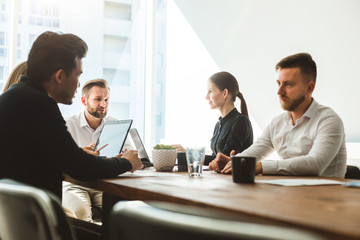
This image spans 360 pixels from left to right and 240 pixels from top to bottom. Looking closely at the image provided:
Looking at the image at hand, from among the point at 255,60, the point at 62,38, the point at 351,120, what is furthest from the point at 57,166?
the point at 255,60

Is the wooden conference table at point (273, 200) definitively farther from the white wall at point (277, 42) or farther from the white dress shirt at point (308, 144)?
the white wall at point (277, 42)

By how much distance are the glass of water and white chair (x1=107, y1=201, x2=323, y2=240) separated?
44.3 inches

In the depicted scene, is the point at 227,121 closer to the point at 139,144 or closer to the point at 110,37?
the point at 139,144

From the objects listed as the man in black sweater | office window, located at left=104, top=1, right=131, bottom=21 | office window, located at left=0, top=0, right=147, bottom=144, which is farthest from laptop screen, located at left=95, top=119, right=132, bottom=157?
office window, located at left=104, top=1, right=131, bottom=21

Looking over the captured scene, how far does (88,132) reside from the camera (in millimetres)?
3246

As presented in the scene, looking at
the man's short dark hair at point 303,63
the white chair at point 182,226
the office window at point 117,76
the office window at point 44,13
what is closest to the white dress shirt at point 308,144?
the man's short dark hair at point 303,63

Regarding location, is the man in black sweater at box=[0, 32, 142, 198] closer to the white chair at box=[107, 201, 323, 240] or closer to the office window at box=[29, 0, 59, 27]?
the white chair at box=[107, 201, 323, 240]

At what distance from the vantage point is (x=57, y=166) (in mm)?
1502

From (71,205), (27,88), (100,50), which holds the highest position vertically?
(100,50)

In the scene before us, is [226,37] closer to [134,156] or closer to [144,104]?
[144,104]

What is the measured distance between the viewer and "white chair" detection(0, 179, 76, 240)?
73cm

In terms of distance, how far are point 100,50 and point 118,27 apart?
48cm

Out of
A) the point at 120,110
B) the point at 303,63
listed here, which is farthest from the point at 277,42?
the point at 120,110

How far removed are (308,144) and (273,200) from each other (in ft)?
4.03
